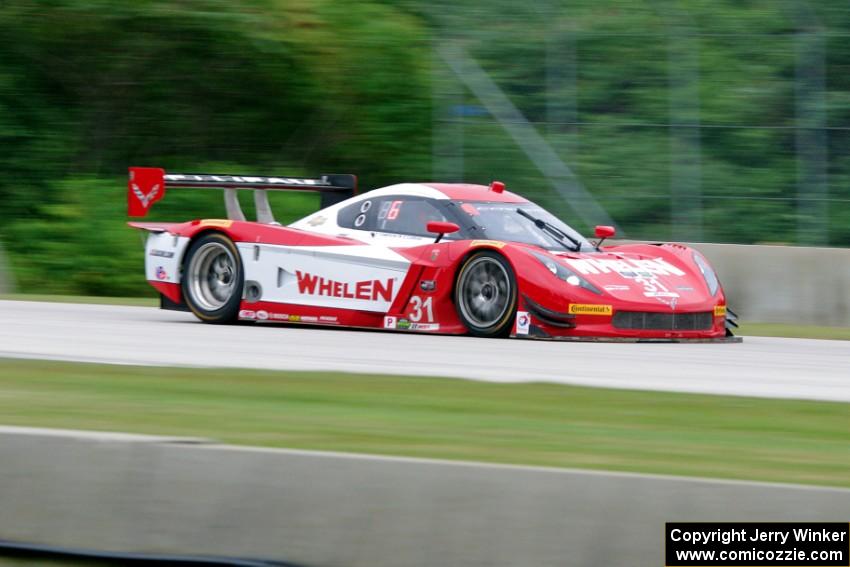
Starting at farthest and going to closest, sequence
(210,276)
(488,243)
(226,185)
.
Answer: (226,185) < (210,276) < (488,243)

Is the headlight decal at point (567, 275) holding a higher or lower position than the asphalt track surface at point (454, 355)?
higher

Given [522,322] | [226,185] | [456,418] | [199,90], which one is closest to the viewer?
[456,418]

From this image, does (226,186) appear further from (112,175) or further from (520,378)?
(112,175)

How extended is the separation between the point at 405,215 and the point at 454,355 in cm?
267

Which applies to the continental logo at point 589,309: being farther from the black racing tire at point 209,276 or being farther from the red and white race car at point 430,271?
the black racing tire at point 209,276

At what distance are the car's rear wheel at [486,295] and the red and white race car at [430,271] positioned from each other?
1cm

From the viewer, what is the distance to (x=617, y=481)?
4.26m

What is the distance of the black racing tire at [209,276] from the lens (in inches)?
506

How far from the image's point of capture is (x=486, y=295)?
11.4m

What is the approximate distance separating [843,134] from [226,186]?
22.0 ft

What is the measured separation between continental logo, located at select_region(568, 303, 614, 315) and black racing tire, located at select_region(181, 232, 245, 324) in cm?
330

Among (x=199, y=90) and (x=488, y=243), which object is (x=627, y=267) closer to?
(x=488, y=243)

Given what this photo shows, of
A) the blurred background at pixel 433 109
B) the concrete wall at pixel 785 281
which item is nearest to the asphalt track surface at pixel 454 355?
the concrete wall at pixel 785 281

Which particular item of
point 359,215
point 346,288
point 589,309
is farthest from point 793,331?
point 346,288
